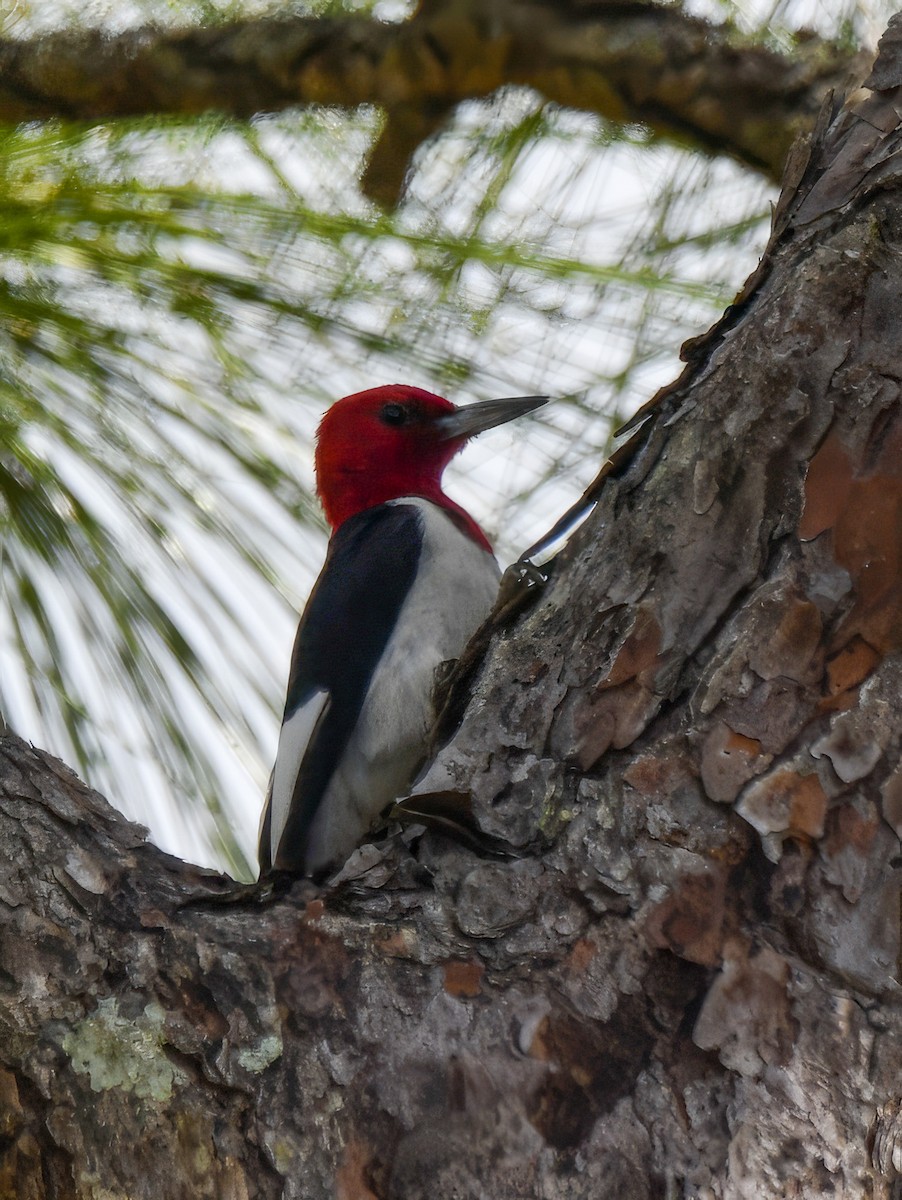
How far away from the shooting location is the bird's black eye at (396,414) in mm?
2703

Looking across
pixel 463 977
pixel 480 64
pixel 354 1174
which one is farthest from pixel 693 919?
pixel 480 64

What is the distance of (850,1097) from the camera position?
97 centimetres

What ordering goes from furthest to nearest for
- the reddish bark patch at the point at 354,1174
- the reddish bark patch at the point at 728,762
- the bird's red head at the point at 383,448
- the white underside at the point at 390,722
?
the bird's red head at the point at 383,448, the white underside at the point at 390,722, the reddish bark patch at the point at 728,762, the reddish bark patch at the point at 354,1174

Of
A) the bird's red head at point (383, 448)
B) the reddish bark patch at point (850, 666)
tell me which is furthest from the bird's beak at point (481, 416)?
the reddish bark patch at point (850, 666)

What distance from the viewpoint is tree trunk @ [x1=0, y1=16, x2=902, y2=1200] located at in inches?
37.9

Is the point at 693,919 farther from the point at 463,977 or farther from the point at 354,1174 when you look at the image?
the point at 354,1174

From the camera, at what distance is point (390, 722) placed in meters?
2.02

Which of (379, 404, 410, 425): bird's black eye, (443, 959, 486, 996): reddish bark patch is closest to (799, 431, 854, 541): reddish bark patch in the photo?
(443, 959, 486, 996): reddish bark patch

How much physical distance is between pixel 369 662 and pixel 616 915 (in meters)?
1.11

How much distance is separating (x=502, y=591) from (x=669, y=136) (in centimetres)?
91

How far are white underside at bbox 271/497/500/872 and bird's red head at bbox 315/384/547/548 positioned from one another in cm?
51

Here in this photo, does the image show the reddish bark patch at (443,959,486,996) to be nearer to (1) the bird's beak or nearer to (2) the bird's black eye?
(1) the bird's beak

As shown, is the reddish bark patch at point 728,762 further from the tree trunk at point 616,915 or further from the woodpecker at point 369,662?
the woodpecker at point 369,662

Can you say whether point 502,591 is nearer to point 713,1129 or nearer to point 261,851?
point 713,1129
